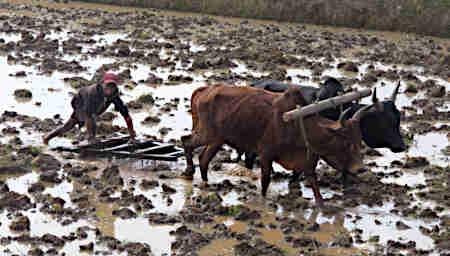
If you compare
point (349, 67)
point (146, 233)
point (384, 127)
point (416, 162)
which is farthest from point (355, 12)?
point (146, 233)

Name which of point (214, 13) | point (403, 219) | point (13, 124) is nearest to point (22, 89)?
point (13, 124)

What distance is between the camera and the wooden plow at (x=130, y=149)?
31.8 ft

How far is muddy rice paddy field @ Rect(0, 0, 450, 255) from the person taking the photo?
796 centimetres

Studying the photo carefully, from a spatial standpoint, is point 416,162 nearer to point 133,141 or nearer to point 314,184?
point 314,184

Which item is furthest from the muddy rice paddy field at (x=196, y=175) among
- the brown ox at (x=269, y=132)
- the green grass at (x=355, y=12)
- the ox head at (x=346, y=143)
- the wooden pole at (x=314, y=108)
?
the green grass at (x=355, y=12)

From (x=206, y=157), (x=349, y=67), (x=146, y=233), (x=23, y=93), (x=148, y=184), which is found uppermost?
(x=349, y=67)

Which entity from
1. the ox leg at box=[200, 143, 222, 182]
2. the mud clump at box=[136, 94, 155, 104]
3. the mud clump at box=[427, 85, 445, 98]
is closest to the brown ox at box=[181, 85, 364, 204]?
the ox leg at box=[200, 143, 222, 182]

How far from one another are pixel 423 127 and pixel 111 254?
6.56 metres

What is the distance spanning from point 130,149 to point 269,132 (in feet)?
6.39

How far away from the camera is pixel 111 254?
24.7ft

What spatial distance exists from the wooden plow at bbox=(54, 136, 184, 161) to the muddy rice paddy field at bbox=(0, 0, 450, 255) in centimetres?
20

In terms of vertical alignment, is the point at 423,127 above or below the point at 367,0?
below

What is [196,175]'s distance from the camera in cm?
990

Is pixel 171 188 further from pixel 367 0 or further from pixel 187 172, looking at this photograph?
pixel 367 0
